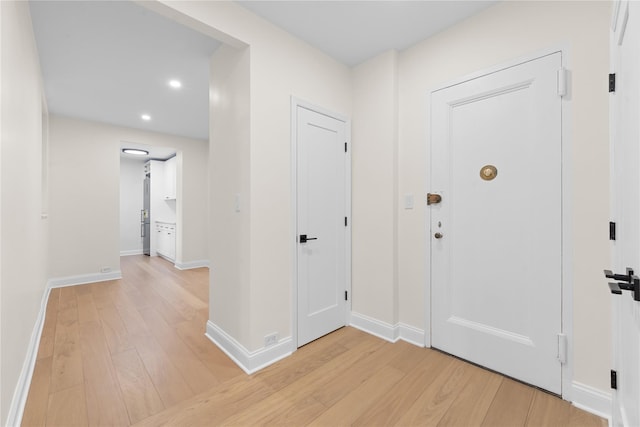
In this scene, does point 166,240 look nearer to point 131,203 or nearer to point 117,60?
point 131,203

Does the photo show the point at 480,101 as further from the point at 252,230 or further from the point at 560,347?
the point at 252,230

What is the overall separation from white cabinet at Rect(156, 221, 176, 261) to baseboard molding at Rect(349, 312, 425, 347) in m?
4.84

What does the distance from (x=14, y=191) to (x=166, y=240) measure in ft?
17.0

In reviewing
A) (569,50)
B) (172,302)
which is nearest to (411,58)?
(569,50)

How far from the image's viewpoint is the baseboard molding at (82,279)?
413 cm

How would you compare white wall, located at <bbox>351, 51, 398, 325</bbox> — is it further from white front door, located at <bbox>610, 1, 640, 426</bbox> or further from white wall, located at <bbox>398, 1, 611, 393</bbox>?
white front door, located at <bbox>610, 1, 640, 426</bbox>

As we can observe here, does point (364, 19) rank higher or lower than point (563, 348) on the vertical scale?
higher

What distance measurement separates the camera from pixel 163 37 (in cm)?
231

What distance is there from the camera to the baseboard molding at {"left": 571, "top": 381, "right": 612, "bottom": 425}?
150cm

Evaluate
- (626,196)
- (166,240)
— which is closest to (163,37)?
(626,196)

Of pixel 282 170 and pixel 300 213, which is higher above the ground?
pixel 282 170

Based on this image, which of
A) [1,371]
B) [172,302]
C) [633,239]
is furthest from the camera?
[172,302]

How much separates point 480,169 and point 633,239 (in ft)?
3.66

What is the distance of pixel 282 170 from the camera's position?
2.20 metres
